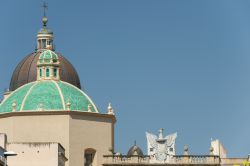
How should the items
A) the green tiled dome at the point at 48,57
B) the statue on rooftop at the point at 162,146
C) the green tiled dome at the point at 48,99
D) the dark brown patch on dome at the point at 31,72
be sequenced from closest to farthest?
the green tiled dome at the point at 48,99 < the statue on rooftop at the point at 162,146 < the green tiled dome at the point at 48,57 < the dark brown patch on dome at the point at 31,72

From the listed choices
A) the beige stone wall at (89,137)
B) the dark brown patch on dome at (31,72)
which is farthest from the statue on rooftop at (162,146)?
the dark brown patch on dome at (31,72)

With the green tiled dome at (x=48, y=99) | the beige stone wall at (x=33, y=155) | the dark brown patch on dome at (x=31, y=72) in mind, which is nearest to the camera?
the beige stone wall at (x=33, y=155)

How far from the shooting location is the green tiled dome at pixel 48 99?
148 metres

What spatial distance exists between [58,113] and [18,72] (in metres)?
27.4

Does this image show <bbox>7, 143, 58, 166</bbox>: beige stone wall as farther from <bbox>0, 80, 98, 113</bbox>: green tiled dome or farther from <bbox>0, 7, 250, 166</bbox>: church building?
<bbox>0, 80, 98, 113</bbox>: green tiled dome

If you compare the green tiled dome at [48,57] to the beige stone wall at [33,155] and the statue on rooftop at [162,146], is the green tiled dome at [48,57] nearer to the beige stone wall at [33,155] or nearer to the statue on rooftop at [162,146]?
the statue on rooftop at [162,146]

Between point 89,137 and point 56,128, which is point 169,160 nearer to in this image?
point 89,137

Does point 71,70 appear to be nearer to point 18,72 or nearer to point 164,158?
point 18,72

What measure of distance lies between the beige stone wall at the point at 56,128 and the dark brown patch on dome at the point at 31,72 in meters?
20.9

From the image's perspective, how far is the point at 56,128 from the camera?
147 metres

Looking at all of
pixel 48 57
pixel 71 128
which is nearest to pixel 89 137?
pixel 71 128

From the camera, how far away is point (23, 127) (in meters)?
147

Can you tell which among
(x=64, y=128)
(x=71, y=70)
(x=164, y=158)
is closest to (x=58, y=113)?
(x=64, y=128)

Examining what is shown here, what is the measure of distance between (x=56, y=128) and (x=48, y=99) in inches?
112
